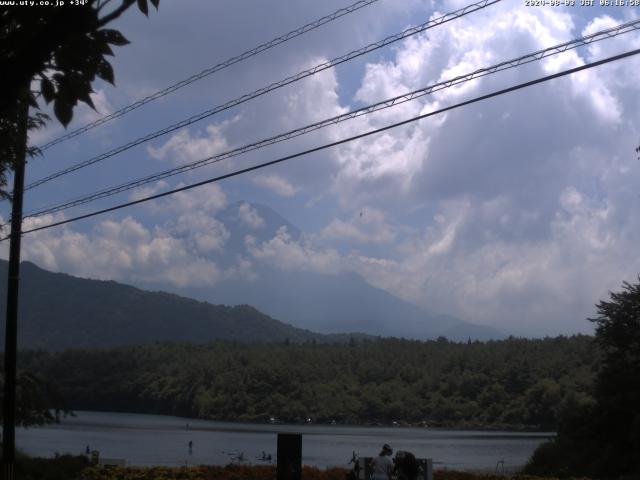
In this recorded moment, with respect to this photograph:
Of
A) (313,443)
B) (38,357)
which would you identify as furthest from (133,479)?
(38,357)

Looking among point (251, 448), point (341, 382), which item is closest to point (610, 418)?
point (251, 448)

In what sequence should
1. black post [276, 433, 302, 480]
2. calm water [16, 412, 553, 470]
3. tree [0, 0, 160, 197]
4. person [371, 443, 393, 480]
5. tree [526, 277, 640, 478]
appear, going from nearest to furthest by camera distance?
tree [0, 0, 160, 197], black post [276, 433, 302, 480], person [371, 443, 393, 480], tree [526, 277, 640, 478], calm water [16, 412, 553, 470]

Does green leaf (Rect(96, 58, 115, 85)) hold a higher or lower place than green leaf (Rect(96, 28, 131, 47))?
lower

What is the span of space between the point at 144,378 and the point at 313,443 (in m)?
88.7

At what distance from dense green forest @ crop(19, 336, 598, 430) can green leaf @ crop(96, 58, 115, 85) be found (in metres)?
123

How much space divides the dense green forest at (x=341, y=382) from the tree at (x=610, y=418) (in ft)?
280

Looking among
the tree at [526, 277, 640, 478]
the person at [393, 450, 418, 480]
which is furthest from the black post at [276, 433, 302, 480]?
the tree at [526, 277, 640, 478]

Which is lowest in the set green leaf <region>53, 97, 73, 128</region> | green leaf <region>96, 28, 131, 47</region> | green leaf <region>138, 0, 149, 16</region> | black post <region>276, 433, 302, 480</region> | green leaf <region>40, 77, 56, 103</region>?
black post <region>276, 433, 302, 480</region>

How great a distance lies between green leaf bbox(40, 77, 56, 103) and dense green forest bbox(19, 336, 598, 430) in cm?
12335

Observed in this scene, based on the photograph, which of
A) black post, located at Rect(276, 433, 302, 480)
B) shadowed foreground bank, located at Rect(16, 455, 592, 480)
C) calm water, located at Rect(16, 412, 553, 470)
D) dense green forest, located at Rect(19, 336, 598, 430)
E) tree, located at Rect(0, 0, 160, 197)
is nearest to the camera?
tree, located at Rect(0, 0, 160, 197)

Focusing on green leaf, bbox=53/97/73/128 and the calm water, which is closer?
green leaf, bbox=53/97/73/128

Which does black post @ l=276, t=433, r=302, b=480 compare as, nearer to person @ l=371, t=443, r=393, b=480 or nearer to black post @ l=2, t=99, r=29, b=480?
person @ l=371, t=443, r=393, b=480

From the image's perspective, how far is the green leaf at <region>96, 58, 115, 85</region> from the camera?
513 centimetres

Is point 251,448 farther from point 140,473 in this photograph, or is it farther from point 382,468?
point 382,468
